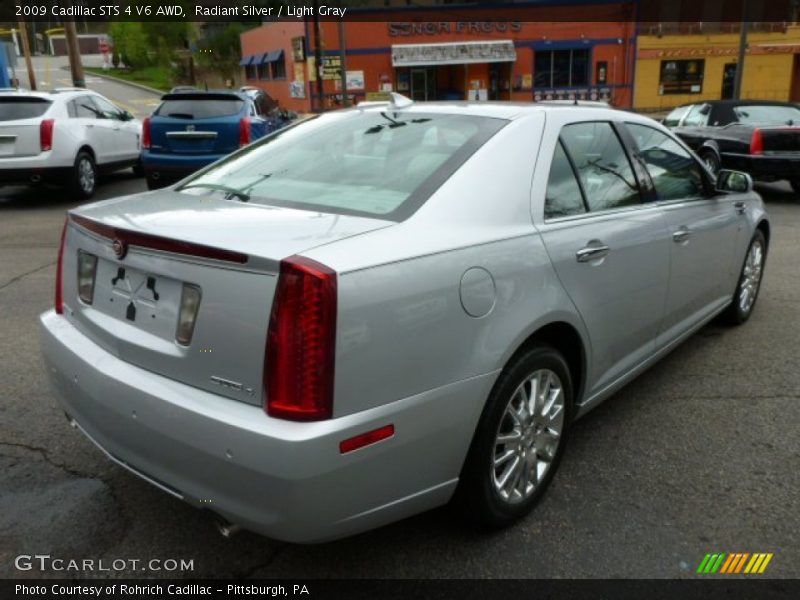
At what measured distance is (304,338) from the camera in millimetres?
1985

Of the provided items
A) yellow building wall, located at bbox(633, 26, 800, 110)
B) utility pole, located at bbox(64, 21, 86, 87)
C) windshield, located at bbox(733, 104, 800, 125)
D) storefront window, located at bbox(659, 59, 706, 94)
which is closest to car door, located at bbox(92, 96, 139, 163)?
utility pole, located at bbox(64, 21, 86, 87)

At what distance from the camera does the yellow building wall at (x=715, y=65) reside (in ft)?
118

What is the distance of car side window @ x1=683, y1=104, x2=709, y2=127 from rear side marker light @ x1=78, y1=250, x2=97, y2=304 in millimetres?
11527

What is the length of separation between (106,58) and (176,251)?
87.6 m

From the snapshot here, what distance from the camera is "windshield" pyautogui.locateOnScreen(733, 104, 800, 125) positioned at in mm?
11344

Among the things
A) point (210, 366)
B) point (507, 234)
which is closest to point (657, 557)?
point (507, 234)

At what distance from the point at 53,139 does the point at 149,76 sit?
5918cm

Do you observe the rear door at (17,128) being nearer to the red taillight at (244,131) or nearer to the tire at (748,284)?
the red taillight at (244,131)

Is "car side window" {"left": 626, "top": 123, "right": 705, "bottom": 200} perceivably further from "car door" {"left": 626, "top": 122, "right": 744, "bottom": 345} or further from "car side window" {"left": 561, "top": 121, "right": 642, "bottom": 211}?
"car side window" {"left": 561, "top": 121, "right": 642, "bottom": 211}

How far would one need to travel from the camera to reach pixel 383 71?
1393 inches

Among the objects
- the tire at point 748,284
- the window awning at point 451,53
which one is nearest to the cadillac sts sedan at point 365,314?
the tire at point 748,284

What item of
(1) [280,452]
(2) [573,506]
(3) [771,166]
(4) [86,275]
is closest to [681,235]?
(2) [573,506]

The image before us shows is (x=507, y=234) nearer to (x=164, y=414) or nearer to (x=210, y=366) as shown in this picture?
(x=210, y=366)

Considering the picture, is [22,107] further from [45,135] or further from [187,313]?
[187,313]
